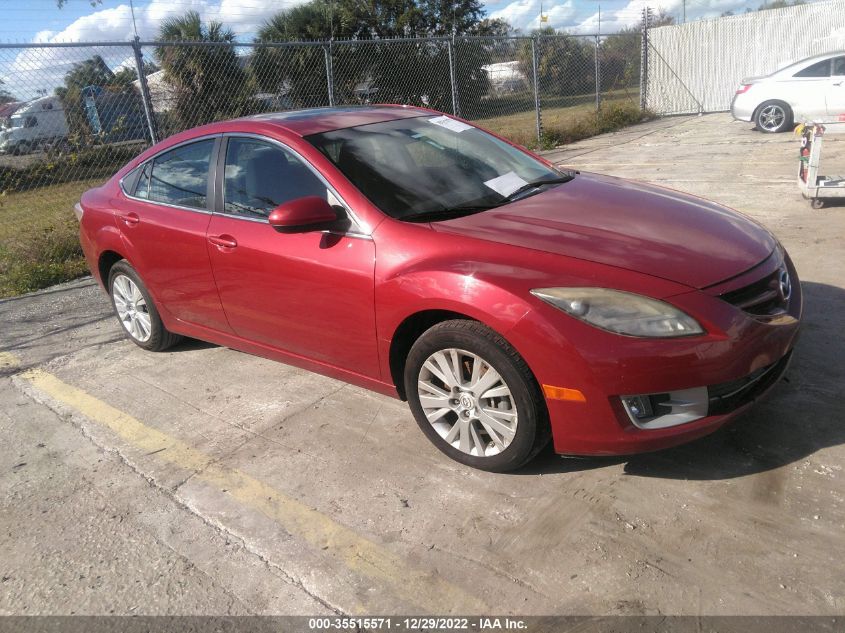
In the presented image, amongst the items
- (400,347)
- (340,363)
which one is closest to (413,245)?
(400,347)

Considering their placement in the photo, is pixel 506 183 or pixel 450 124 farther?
pixel 450 124

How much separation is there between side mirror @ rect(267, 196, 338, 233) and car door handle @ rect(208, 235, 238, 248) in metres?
0.67

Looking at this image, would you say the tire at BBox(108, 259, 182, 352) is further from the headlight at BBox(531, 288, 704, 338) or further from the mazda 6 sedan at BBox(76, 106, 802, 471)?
the headlight at BBox(531, 288, 704, 338)

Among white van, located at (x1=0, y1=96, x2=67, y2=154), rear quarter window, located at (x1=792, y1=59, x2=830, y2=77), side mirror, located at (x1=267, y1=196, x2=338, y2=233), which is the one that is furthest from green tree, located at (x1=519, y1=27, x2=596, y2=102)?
side mirror, located at (x1=267, y1=196, x2=338, y2=233)

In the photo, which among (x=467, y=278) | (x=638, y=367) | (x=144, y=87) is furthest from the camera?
(x=144, y=87)

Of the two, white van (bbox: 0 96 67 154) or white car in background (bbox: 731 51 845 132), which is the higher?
white van (bbox: 0 96 67 154)

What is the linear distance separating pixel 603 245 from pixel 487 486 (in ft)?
3.83

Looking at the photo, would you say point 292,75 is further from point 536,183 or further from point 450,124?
point 536,183

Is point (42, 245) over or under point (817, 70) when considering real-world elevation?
under

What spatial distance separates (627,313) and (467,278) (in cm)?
67

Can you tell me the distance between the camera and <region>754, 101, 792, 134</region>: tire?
1352cm

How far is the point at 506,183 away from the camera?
3922 millimetres

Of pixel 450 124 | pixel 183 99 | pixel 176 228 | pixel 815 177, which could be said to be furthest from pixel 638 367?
pixel 183 99

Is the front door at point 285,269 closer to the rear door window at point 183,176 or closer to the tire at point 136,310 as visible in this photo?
the rear door window at point 183,176
